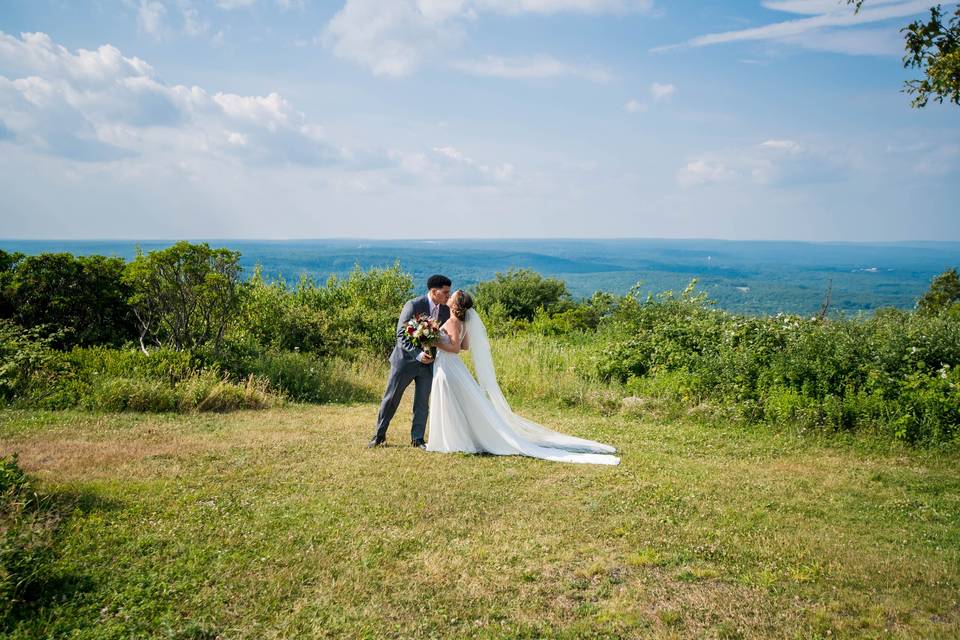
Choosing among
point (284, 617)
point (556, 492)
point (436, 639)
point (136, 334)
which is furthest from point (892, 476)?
point (136, 334)

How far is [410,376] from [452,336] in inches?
32.8

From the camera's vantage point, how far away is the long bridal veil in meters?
8.98

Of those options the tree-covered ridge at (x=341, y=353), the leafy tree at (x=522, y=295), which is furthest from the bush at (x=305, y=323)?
the leafy tree at (x=522, y=295)

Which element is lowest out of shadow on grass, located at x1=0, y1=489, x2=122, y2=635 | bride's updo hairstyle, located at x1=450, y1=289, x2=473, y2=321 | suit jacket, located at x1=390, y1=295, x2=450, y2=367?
shadow on grass, located at x1=0, y1=489, x2=122, y2=635

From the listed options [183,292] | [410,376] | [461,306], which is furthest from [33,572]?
[183,292]

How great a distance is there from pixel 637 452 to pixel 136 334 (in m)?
10.1

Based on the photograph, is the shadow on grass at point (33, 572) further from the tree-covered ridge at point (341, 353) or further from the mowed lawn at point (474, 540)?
the tree-covered ridge at point (341, 353)

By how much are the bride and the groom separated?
0.47ft

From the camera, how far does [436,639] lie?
162 inches

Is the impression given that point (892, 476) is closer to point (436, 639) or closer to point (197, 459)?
point (436, 639)

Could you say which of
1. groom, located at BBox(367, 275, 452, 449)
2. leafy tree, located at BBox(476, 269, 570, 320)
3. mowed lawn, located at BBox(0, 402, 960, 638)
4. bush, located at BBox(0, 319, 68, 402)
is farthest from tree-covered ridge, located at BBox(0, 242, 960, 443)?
leafy tree, located at BBox(476, 269, 570, 320)

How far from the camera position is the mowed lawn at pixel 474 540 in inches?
170

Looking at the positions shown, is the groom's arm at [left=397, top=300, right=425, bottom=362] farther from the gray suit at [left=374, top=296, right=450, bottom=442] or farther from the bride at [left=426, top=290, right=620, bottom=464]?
the bride at [left=426, top=290, right=620, bottom=464]

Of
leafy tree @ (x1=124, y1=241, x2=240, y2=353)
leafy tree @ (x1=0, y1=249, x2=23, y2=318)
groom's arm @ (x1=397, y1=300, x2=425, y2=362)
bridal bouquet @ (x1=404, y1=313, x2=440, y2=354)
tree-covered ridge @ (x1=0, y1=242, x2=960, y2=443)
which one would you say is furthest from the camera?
leafy tree @ (x1=124, y1=241, x2=240, y2=353)
